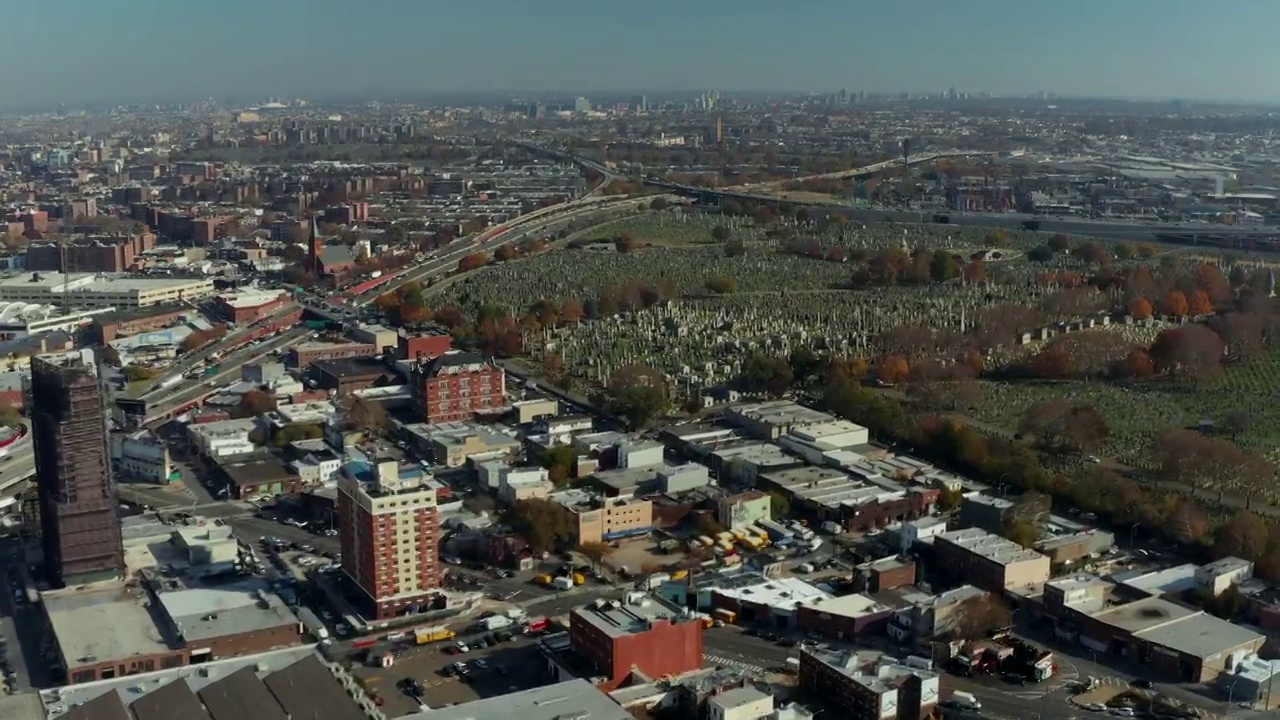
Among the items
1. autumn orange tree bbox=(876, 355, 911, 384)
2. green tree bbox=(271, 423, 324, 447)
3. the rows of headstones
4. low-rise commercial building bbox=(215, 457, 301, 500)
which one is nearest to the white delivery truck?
low-rise commercial building bbox=(215, 457, 301, 500)

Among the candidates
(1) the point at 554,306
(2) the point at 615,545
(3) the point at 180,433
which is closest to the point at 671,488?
(2) the point at 615,545

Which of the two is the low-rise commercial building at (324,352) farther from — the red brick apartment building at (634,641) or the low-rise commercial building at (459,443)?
the red brick apartment building at (634,641)

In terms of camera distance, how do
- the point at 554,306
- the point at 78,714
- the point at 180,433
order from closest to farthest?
the point at 78,714 → the point at 180,433 → the point at 554,306

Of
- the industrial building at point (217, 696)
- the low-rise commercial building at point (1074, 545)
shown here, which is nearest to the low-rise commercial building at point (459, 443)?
the industrial building at point (217, 696)

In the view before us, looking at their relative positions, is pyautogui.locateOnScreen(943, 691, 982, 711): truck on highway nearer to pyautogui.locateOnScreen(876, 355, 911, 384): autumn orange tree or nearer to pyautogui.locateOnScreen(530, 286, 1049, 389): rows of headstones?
pyautogui.locateOnScreen(530, 286, 1049, 389): rows of headstones

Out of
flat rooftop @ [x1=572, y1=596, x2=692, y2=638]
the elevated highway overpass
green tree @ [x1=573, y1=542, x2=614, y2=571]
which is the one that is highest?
the elevated highway overpass

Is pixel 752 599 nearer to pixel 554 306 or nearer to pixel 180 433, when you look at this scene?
pixel 180 433
